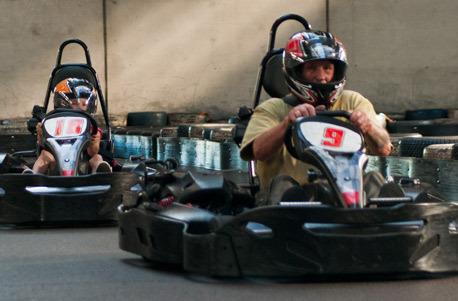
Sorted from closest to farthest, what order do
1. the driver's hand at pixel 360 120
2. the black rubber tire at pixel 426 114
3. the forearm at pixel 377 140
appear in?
the driver's hand at pixel 360 120, the forearm at pixel 377 140, the black rubber tire at pixel 426 114

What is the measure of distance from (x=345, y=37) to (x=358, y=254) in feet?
52.8

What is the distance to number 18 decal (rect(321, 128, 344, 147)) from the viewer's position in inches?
216

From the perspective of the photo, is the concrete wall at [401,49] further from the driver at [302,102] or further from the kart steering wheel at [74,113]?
the driver at [302,102]

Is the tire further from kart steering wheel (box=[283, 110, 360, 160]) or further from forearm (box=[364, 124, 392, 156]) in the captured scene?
kart steering wheel (box=[283, 110, 360, 160])

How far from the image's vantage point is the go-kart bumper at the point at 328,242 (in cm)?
501

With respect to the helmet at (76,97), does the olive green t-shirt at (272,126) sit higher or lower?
lower

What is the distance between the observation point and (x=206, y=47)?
2114 cm

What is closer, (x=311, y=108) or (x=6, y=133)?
(x=311, y=108)

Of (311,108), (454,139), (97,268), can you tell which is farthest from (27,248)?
(454,139)

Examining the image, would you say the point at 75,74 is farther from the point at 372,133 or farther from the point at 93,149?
the point at 372,133

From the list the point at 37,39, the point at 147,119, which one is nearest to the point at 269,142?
the point at 147,119

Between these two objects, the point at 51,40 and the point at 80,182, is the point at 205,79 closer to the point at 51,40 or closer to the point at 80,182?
the point at 51,40

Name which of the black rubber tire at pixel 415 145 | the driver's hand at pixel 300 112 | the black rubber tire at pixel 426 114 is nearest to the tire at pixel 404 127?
the black rubber tire at pixel 415 145

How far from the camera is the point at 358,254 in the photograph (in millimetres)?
5043
